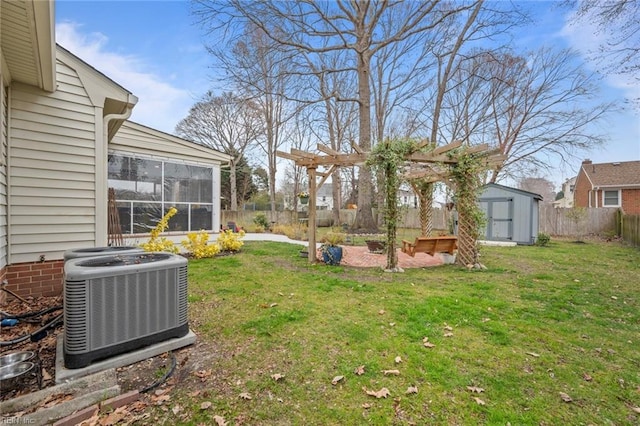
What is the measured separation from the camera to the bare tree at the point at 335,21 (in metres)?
10.1

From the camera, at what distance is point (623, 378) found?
7.80 ft

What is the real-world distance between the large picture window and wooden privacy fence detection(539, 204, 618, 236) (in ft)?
54.3

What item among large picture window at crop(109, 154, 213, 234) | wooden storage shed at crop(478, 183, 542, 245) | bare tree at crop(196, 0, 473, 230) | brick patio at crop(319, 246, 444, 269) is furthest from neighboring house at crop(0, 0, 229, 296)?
wooden storage shed at crop(478, 183, 542, 245)

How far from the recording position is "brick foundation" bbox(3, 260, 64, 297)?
3744mm

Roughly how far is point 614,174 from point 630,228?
30.3 ft

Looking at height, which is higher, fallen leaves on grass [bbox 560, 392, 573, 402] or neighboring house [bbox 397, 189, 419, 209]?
neighboring house [bbox 397, 189, 419, 209]

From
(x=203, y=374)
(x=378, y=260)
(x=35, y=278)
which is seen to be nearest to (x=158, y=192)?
(x=35, y=278)

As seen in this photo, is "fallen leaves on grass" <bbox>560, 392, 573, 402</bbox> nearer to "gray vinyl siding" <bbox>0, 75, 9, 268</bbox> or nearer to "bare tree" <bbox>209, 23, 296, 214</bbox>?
"gray vinyl siding" <bbox>0, 75, 9, 268</bbox>

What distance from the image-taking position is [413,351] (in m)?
2.75

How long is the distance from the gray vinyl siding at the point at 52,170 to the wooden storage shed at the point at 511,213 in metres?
12.2

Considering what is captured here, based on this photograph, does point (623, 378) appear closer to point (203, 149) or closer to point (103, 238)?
point (103, 238)

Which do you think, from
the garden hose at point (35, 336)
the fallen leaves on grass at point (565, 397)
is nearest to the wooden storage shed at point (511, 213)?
the fallen leaves on grass at point (565, 397)

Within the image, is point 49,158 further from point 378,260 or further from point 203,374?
point 378,260

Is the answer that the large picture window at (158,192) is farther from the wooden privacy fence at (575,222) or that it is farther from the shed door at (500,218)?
the wooden privacy fence at (575,222)
